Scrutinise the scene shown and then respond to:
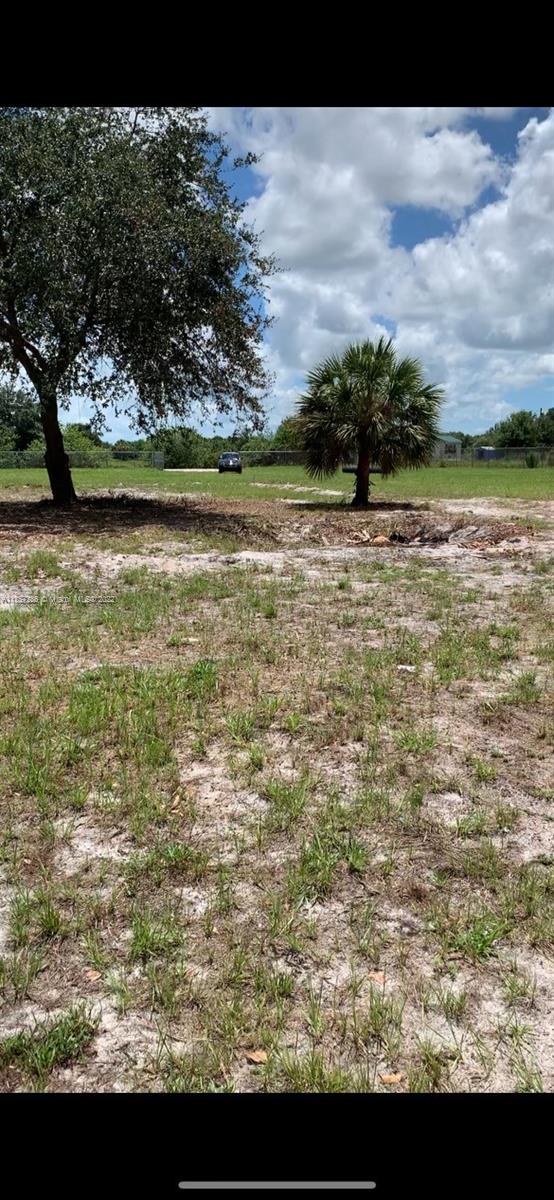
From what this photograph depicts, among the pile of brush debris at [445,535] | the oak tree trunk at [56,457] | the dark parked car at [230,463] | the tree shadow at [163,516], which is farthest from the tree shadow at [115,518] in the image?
the dark parked car at [230,463]

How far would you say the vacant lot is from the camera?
1874 millimetres

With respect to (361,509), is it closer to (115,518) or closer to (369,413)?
(369,413)

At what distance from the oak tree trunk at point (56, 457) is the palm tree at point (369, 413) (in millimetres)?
5439

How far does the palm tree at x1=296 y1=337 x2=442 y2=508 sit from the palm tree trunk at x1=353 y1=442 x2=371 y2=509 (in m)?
0.03

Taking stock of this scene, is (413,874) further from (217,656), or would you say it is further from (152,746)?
(217,656)

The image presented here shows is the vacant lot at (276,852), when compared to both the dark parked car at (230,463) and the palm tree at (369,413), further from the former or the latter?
the dark parked car at (230,463)

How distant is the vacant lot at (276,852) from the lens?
1.87m

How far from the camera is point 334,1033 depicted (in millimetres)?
1903

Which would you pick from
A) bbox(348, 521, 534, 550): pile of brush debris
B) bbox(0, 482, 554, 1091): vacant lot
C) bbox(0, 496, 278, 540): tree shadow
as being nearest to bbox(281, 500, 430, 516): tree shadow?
bbox(0, 496, 278, 540): tree shadow

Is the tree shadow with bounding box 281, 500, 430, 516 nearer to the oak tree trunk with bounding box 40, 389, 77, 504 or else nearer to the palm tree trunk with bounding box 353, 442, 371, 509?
the palm tree trunk with bounding box 353, 442, 371, 509

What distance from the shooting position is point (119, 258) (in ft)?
40.4

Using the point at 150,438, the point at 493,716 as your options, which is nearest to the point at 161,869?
the point at 493,716

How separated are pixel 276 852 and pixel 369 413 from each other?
14.7 meters
